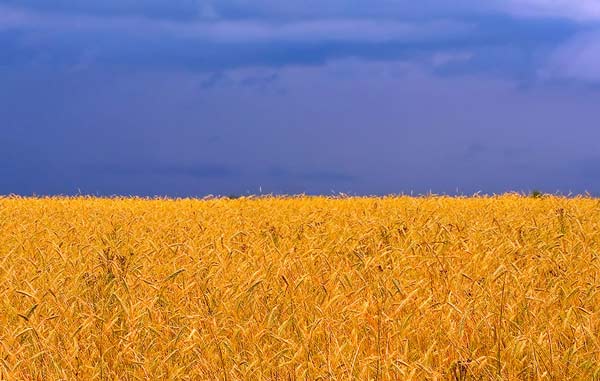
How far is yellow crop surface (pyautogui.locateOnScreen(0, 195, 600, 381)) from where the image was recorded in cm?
360

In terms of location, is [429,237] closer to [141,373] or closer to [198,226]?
[198,226]

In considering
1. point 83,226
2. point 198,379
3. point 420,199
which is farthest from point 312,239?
point 420,199

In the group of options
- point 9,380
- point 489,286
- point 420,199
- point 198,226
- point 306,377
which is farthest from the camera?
point 420,199

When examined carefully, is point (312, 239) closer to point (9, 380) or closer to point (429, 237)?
point (429, 237)

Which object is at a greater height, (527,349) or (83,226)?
(83,226)

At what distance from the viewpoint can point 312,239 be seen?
25.1 ft

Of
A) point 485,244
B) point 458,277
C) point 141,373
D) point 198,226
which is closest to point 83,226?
point 198,226

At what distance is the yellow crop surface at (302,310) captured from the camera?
3600mm

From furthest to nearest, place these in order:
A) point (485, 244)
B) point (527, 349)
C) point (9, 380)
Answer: point (485, 244), point (527, 349), point (9, 380)

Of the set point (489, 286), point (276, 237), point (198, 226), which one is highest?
point (198, 226)

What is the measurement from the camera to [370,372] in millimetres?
3652

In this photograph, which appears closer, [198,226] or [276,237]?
[276,237]

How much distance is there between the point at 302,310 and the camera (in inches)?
188

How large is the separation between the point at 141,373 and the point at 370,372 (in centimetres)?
106
